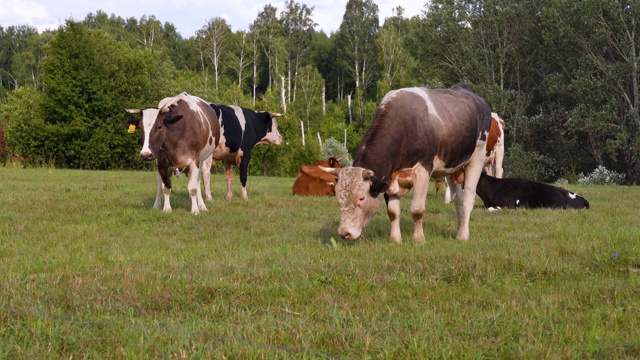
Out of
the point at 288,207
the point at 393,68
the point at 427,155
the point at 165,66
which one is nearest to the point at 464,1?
the point at 165,66

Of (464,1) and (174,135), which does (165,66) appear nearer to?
(464,1)

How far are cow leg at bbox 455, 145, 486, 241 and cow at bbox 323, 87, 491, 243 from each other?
0.01 m

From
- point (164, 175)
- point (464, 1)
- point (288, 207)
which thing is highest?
point (464, 1)

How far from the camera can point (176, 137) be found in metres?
10.9

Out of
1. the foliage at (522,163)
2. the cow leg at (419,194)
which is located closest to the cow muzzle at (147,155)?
the cow leg at (419,194)

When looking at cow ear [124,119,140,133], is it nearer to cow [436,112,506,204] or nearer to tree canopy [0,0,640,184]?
cow [436,112,506,204]

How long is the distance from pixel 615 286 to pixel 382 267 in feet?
7.28

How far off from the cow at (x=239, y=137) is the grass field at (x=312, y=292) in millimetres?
4975

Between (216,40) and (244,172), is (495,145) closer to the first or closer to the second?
(244,172)

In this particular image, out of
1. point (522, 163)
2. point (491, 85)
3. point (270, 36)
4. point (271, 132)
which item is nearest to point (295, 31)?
point (270, 36)

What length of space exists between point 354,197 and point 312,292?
199 cm

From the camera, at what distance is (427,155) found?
7.46m

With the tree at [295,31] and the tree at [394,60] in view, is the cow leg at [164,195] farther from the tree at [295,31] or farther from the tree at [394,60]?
the tree at [295,31]

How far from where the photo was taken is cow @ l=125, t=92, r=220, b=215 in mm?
10508
